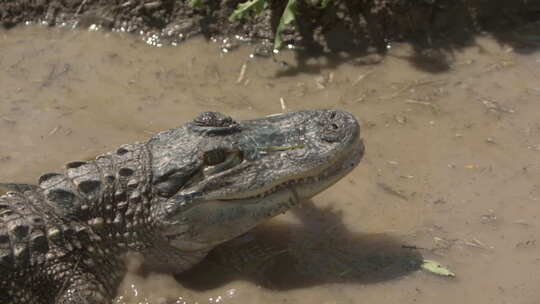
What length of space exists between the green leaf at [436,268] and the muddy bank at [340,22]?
8.16 feet

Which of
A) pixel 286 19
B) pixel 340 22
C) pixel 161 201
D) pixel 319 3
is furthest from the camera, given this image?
pixel 340 22

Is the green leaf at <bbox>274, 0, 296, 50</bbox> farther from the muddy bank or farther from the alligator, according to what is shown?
the alligator

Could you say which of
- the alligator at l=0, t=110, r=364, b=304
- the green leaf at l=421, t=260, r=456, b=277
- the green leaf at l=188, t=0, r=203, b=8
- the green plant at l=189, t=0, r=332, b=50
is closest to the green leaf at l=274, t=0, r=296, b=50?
the green plant at l=189, t=0, r=332, b=50

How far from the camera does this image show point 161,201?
387 cm

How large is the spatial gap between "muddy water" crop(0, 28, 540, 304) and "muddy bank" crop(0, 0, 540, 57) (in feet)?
0.54

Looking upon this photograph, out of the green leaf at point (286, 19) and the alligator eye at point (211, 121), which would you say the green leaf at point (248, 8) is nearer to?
the green leaf at point (286, 19)

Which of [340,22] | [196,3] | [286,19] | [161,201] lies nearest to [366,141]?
[286,19]

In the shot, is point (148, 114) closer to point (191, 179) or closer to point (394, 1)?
point (191, 179)

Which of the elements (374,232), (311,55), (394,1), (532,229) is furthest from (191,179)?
(394,1)

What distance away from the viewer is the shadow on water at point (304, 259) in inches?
163

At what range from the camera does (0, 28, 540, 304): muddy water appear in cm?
411

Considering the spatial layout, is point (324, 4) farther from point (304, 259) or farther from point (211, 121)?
point (304, 259)

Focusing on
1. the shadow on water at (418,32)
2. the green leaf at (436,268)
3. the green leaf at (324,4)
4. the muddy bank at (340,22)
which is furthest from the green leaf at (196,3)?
the green leaf at (436,268)

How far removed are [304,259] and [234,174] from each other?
0.79 m
